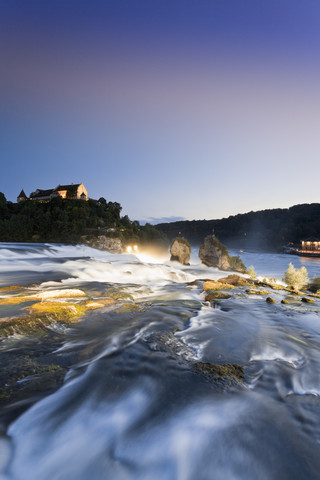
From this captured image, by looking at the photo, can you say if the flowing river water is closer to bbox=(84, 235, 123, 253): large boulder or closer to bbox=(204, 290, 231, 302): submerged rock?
bbox=(204, 290, 231, 302): submerged rock

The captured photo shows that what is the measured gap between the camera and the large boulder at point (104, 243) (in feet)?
191

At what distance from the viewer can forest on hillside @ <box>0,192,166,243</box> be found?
60.6 meters

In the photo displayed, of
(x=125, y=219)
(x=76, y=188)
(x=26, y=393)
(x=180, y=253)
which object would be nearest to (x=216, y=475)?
(x=26, y=393)

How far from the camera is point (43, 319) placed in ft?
29.2

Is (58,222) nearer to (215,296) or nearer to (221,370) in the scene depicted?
(215,296)

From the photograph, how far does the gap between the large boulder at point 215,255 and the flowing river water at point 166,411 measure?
122 ft

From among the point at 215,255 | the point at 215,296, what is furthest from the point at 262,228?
the point at 215,296

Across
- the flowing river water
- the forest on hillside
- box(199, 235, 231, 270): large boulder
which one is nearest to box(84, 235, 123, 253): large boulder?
the forest on hillside

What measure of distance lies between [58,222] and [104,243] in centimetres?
1417

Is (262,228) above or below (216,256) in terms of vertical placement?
above

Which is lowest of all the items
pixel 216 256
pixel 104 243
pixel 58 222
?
pixel 216 256

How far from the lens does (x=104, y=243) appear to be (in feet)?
193

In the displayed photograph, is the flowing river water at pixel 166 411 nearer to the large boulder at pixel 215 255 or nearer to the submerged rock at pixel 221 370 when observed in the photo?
the submerged rock at pixel 221 370

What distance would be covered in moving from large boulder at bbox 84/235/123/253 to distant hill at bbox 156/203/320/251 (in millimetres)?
86785
